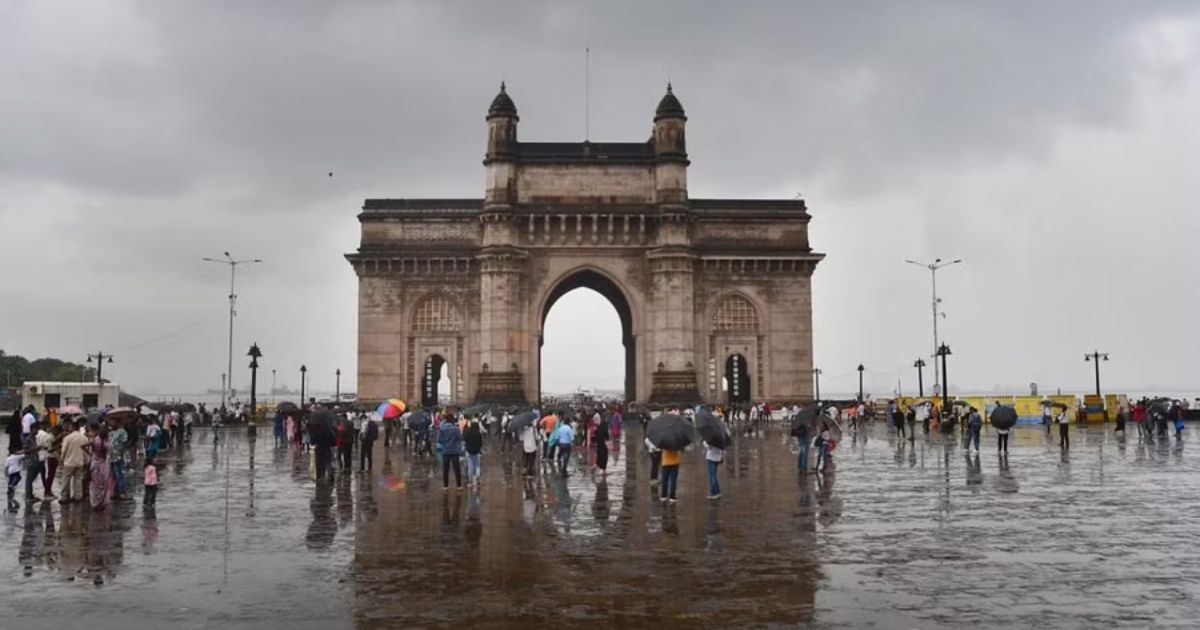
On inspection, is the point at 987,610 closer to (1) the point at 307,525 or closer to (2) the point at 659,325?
(1) the point at 307,525

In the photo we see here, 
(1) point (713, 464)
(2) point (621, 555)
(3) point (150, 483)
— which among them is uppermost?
(1) point (713, 464)

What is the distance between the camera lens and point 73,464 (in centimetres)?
1583

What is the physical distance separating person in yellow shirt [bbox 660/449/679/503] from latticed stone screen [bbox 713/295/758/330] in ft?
125

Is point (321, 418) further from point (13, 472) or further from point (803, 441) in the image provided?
point (803, 441)

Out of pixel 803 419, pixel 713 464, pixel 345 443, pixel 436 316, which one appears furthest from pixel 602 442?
pixel 436 316

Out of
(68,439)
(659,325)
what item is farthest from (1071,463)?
(659,325)

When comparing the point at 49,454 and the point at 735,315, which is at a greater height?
the point at 735,315

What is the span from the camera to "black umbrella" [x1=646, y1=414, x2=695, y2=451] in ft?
51.6

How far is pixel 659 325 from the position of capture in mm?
51625

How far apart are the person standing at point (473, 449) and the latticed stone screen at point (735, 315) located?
35765 mm

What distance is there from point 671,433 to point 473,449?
4519 millimetres

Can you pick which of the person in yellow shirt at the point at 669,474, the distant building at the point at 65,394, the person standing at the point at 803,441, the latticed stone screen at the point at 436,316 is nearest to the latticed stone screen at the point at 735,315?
the latticed stone screen at the point at 436,316

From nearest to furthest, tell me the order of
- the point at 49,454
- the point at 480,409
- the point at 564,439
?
1. the point at 49,454
2. the point at 564,439
3. the point at 480,409

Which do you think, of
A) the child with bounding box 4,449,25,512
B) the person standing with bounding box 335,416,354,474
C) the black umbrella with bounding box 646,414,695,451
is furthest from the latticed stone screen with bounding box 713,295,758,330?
the child with bounding box 4,449,25,512
